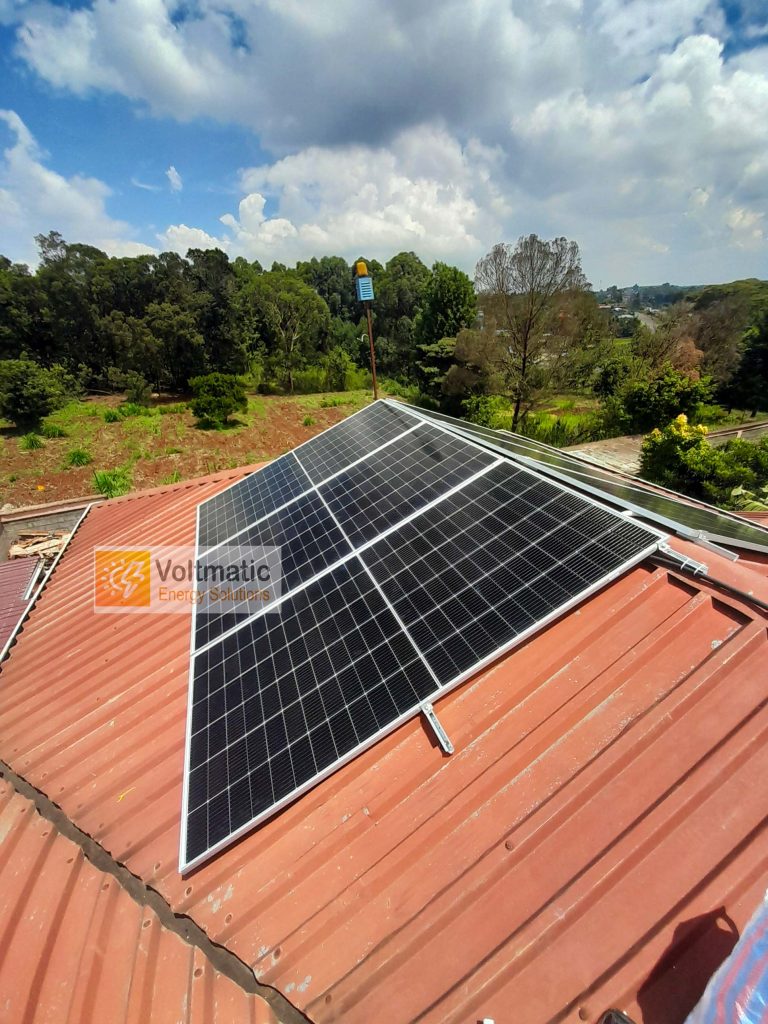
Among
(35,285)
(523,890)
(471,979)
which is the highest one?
(35,285)

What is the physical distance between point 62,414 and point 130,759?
3696cm

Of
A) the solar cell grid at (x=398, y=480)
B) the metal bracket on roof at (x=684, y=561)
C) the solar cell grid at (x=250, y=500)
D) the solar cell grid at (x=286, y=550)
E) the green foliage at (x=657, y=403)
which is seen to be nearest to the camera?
the metal bracket on roof at (x=684, y=561)

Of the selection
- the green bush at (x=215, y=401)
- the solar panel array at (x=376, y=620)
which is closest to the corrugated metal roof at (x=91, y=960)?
the solar panel array at (x=376, y=620)

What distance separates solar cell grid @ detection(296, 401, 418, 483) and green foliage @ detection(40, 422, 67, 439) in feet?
83.8

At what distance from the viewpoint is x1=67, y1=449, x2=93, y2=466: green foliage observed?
23.7 meters

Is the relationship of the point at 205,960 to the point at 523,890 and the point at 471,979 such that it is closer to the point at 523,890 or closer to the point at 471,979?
the point at 471,979

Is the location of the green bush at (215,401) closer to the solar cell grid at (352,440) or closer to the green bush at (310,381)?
the green bush at (310,381)

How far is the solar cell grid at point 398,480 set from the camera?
6285 millimetres

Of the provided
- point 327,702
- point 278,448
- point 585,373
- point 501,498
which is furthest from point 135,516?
point 585,373

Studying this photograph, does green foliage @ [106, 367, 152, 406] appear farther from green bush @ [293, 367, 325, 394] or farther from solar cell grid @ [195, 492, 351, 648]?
solar cell grid @ [195, 492, 351, 648]

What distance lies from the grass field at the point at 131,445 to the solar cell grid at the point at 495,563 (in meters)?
22.0

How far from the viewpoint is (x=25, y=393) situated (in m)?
25.8

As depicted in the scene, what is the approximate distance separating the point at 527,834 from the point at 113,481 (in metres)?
25.0

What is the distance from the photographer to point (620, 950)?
7.74 feet
